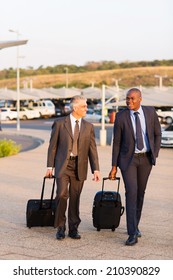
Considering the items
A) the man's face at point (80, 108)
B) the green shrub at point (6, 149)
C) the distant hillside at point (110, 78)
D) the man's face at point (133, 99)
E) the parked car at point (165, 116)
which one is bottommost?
the distant hillside at point (110, 78)

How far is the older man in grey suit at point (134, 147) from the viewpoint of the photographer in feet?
31.8

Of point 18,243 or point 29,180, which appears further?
point 29,180

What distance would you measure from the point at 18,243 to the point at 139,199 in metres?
1.59

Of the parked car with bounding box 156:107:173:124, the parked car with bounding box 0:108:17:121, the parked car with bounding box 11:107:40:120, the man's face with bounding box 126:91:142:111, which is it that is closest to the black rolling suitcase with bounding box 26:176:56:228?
the man's face with bounding box 126:91:142:111

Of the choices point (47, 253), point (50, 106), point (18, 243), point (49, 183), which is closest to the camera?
point (47, 253)

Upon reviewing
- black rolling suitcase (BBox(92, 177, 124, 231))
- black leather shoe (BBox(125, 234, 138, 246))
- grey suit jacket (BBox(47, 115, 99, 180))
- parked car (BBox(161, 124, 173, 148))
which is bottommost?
parked car (BBox(161, 124, 173, 148))

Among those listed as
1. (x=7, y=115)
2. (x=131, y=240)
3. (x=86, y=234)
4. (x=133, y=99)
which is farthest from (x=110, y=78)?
(x=131, y=240)

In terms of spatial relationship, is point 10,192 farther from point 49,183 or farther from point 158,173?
point 158,173

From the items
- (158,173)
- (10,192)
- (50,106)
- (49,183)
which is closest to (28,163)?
(158,173)

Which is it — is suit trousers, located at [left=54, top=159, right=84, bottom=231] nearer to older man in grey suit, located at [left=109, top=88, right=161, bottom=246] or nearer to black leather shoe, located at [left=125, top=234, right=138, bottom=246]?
older man in grey suit, located at [left=109, top=88, right=161, bottom=246]

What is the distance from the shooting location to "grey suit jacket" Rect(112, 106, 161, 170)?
970cm

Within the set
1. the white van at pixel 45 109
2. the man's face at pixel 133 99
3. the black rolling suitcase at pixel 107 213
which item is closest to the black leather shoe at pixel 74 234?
the black rolling suitcase at pixel 107 213

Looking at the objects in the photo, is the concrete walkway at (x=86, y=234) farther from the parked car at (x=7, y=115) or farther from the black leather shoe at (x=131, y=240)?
the parked car at (x=7, y=115)

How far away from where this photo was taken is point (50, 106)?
7238 cm
